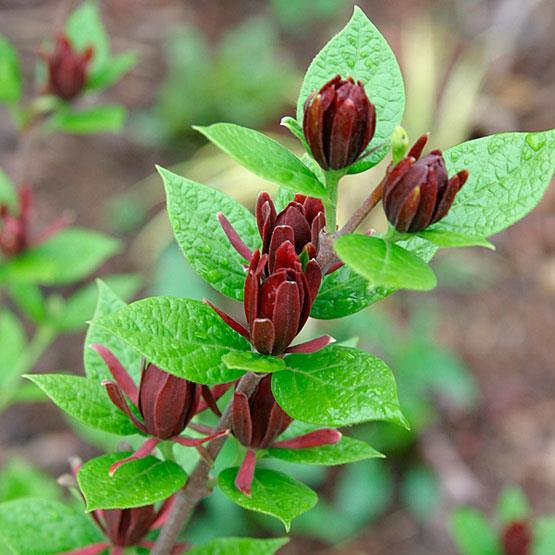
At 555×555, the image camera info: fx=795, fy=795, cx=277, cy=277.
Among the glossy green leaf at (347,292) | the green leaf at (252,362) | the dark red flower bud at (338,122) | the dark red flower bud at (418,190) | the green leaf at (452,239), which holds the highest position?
the dark red flower bud at (338,122)

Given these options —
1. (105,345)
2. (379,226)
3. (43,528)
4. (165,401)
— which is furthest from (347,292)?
(379,226)

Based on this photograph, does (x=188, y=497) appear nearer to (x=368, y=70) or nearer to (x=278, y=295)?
(x=278, y=295)

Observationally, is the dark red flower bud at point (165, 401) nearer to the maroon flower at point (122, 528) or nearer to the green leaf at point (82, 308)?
the maroon flower at point (122, 528)

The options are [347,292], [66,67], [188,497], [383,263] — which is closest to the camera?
[383,263]

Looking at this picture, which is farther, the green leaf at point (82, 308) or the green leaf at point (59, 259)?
the green leaf at point (82, 308)

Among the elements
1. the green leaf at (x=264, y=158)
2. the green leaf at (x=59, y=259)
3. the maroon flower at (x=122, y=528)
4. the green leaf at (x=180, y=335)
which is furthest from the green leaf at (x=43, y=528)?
the green leaf at (x=59, y=259)

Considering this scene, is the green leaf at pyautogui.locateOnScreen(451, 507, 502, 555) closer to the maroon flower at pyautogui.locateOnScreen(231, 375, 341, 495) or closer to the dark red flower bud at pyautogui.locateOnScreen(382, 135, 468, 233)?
A: the maroon flower at pyautogui.locateOnScreen(231, 375, 341, 495)
